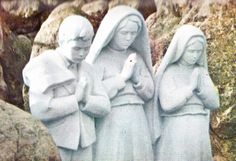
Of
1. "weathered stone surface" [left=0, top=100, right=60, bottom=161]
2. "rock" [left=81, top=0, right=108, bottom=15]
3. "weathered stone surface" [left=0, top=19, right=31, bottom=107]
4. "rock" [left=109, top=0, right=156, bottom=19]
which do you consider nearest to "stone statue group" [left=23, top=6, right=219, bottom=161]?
"weathered stone surface" [left=0, top=100, right=60, bottom=161]

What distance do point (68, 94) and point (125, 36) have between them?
29.5 inches

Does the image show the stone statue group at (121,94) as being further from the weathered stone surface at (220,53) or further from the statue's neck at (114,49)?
the weathered stone surface at (220,53)

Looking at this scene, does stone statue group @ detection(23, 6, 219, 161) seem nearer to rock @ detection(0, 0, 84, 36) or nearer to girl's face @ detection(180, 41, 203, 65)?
girl's face @ detection(180, 41, 203, 65)

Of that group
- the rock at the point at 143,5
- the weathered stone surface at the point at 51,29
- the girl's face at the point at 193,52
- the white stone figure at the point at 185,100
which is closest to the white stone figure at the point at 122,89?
the white stone figure at the point at 185,100

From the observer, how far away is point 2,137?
542 centimetres

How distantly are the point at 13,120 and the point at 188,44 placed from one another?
2.15 m

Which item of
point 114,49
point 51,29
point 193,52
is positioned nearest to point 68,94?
point 114,49

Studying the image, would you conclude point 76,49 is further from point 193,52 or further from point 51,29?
point 51,29

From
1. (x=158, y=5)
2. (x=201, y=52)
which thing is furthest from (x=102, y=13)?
(x=201, y=52)

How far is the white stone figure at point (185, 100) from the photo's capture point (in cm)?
720

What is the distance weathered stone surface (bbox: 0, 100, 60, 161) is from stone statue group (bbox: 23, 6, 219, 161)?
0.80 m

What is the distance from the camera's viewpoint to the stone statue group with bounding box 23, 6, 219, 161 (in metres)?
6.55

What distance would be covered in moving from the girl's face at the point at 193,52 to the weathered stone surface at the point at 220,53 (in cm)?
320

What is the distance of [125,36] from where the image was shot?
275 inches
